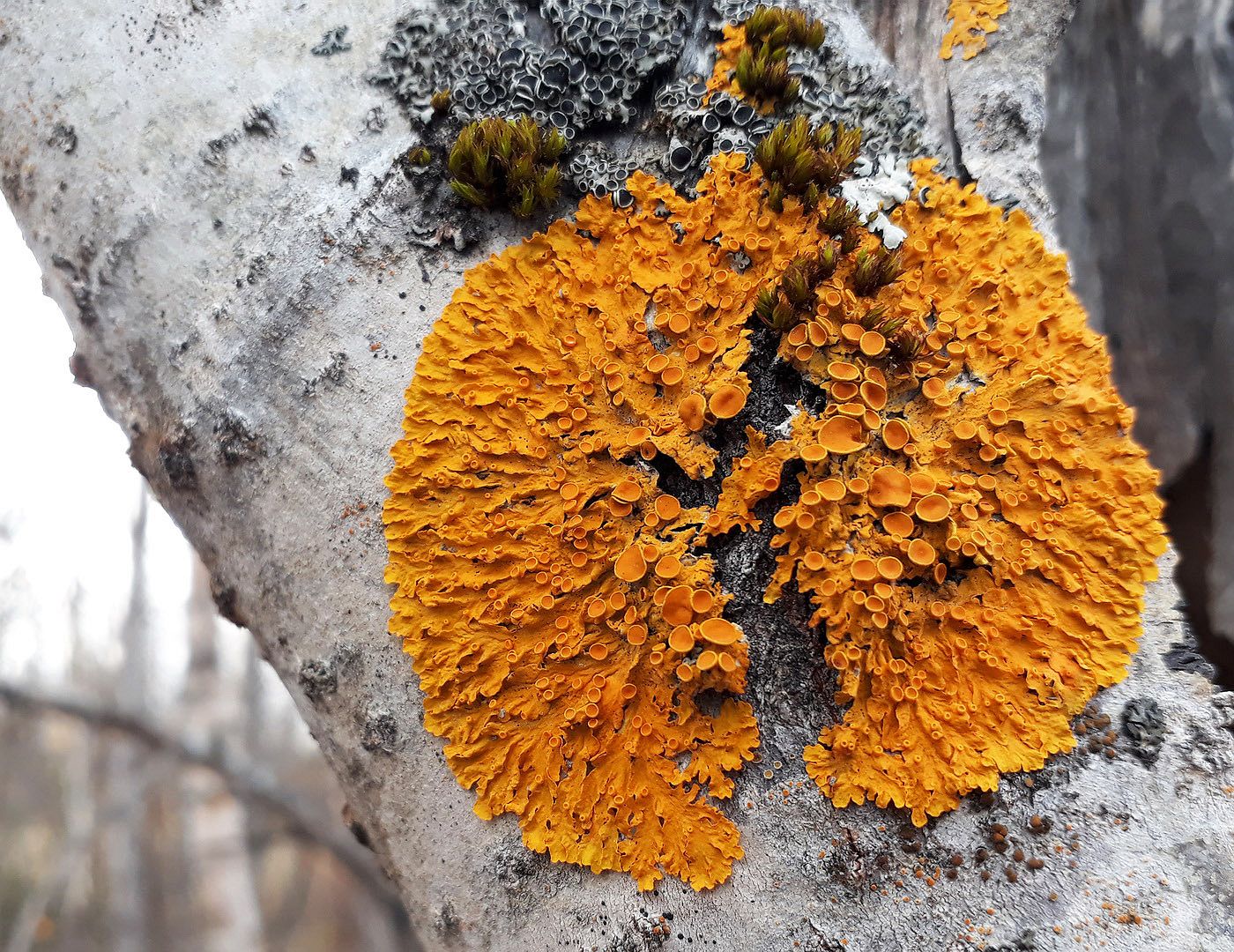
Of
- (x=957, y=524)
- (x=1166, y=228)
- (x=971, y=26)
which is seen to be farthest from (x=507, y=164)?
(x=1166, y=228)

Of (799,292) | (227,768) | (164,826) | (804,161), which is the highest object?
(804,161)

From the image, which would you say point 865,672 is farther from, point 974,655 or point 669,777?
point 669,777

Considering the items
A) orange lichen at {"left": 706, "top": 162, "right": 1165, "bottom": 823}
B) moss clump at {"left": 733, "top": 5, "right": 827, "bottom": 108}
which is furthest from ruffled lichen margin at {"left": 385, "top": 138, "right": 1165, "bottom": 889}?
moss clump at {"left": 733, "top": 5, "right": 827, "bottom": 108}

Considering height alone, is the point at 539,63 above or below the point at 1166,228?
below

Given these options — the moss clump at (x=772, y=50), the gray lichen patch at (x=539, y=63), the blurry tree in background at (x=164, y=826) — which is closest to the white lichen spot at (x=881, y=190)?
the moss clump at (x=772, y=50)

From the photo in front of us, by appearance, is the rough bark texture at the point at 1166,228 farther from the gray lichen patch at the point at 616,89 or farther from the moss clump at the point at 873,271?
the moss clump at the point at 873,271

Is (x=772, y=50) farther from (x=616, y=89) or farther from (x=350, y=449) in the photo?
(x=350, y=449)
